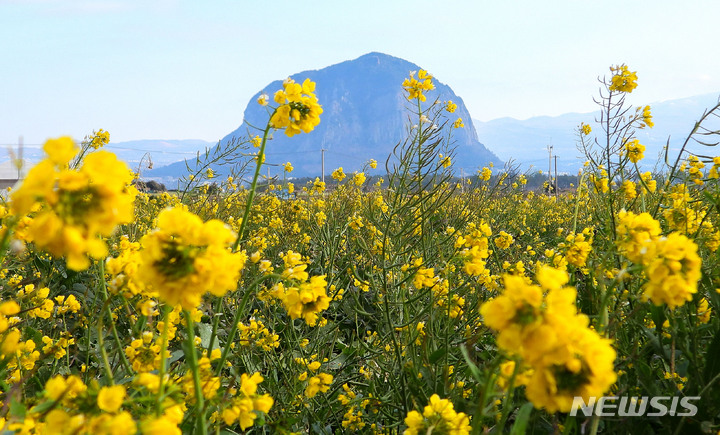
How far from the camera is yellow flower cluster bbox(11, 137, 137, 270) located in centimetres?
57

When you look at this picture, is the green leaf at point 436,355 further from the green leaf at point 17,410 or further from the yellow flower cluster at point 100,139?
the yellow flower cluster at point 100,139

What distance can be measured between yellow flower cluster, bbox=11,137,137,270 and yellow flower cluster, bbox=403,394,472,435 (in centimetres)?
77

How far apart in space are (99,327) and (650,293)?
117 cm

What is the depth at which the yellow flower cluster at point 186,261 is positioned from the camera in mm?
710

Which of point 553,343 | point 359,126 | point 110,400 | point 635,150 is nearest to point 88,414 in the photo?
point 110,400

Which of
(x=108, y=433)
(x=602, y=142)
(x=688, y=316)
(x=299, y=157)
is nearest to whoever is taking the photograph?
(x=108, y=433)

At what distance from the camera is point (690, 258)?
89cm

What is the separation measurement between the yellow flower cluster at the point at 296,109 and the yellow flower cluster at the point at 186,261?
54 centimetres

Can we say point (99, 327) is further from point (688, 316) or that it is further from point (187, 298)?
point (688, 316)

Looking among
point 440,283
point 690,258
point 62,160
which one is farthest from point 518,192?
point 62,160

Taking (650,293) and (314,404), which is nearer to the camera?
Result: (650,293)

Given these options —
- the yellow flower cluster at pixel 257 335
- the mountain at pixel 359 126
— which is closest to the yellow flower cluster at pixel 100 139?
the yellow flower cluster at pixel 257 335

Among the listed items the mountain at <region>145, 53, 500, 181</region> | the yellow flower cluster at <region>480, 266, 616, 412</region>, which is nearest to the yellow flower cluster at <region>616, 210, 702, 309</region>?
the yellow flower cluster at <region>480, 266, 616, 412</region>

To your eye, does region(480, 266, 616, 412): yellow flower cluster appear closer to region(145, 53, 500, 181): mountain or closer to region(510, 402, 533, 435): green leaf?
region(510, 402, 533, 435): green leaf
